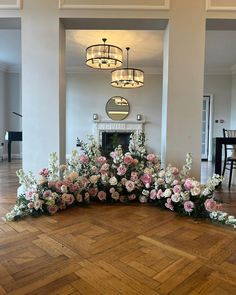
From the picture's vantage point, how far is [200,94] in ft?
8.55

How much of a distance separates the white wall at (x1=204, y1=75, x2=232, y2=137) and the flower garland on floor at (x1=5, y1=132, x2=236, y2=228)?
5576 millimetres

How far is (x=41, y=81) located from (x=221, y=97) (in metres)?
6.20

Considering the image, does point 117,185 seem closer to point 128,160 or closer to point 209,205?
point 128,160

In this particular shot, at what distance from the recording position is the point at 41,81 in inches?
103

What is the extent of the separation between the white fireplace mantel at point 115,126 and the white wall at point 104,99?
5.8 inches

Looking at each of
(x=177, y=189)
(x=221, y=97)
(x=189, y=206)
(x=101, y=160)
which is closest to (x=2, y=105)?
(x=101, y=160)

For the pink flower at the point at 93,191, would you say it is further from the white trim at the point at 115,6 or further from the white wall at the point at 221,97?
the white wall at the point at 221,97

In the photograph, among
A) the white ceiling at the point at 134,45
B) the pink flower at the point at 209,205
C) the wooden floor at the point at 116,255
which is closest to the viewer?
the wooden floor at the point at 116,255

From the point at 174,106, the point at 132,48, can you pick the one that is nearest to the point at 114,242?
the point at 174,106

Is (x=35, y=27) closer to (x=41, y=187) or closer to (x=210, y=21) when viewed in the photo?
(x=41, y=187)

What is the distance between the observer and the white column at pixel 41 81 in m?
2.56

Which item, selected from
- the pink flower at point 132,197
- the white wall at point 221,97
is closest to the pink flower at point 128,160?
the pink flower at point 132,197

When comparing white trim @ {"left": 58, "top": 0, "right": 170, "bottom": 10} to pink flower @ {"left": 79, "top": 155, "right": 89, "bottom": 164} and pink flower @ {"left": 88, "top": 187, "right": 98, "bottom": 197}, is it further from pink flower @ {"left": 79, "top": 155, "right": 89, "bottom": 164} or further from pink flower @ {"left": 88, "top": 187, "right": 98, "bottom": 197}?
pink flower @ {"left": 88, "top": 187, "right": 98, "bottom": 197}

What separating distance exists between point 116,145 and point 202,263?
1490 millimetres
